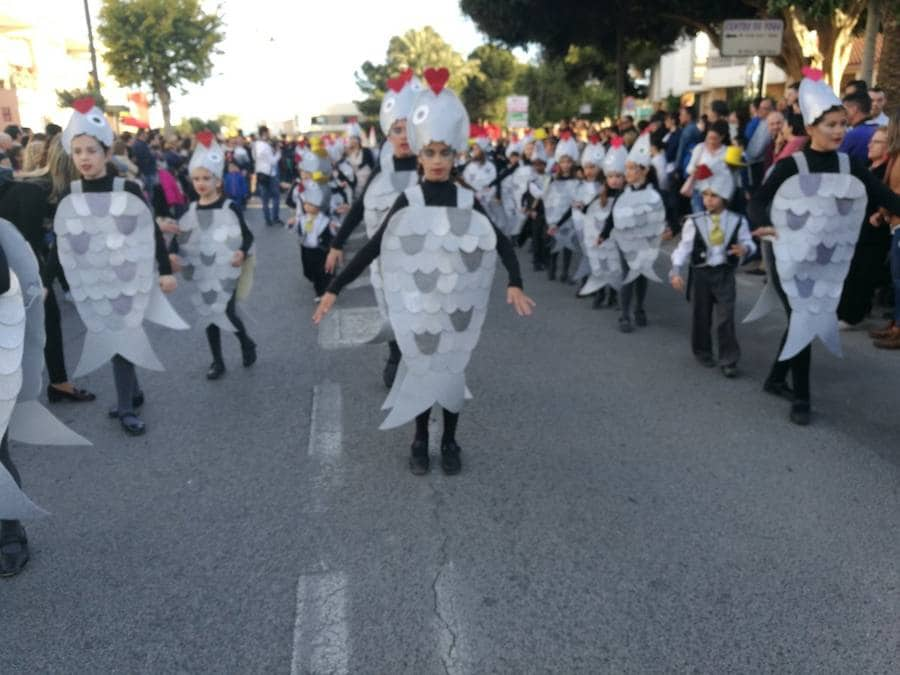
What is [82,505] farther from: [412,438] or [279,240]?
Result: [279,240]

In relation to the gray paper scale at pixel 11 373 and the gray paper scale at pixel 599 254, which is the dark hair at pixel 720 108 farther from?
the gray paper scale at pixel 11 373

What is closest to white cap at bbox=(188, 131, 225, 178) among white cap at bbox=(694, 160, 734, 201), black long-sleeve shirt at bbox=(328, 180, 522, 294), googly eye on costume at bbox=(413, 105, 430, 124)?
black long-sleeve shirt at bbox=(328, 180, 522, 294)

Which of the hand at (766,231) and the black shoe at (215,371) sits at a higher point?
the hand at (766,231)

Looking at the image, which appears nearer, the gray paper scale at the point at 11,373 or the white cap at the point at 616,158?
the gray paper scale at the point at 11,373

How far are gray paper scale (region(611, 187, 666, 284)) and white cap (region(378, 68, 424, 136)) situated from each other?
2252 mm

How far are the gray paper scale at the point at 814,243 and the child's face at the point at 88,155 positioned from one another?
4.16m

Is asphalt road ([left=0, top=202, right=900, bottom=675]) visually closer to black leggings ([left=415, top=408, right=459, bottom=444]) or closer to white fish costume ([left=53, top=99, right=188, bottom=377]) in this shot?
black leggings ([left=415, top=408, right=459, bottom=444])

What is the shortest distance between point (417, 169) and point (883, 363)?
3962 mm

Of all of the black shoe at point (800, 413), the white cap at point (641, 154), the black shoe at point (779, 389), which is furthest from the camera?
the white cap at point (641, 154)

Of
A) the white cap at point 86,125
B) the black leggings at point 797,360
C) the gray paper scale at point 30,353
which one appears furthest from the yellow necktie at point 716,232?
the gray paper scale at point 30,353

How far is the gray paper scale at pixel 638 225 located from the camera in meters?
7.56

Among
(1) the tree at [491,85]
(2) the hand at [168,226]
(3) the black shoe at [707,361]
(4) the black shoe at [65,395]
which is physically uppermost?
(1) the tree at [491,85]

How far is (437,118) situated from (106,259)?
238cm

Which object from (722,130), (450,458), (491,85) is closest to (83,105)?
(450,458)
